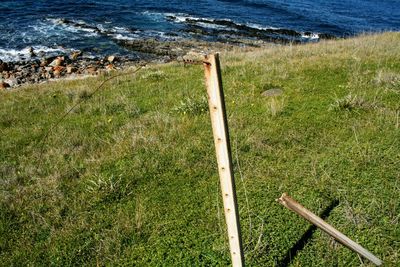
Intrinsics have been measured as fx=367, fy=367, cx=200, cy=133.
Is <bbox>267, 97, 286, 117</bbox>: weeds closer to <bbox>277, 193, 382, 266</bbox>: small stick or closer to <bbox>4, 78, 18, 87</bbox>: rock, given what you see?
<bbox>277, 193, 382, 266</bbox>: small stick

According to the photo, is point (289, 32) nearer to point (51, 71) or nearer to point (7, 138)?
point (51, 71)

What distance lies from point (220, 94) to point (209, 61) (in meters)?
0.26

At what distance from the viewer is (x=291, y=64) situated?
1410cm

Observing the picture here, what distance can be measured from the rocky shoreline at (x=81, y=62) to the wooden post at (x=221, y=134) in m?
17.2

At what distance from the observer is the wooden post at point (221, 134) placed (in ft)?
9.13

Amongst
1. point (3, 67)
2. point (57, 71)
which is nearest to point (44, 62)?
point (57, 71)

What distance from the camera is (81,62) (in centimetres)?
2458

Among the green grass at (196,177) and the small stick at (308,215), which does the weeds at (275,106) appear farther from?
the small stick at (308,215)

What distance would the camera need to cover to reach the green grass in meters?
5.08

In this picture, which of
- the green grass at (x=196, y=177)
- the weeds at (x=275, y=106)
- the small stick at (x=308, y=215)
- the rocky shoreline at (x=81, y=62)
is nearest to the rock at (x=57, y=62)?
the rocky shoreline at (x=81, y=62)

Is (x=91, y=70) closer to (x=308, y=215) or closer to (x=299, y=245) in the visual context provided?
(x=299, y=245)

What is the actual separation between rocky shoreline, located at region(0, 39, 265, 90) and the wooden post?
17229 millimetres

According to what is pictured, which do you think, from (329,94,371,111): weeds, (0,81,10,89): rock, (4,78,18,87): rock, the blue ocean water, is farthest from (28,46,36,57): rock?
(329,94,371,111): weeds

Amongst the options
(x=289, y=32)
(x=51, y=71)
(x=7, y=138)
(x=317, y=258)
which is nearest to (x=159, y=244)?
(x=317, y=258)
